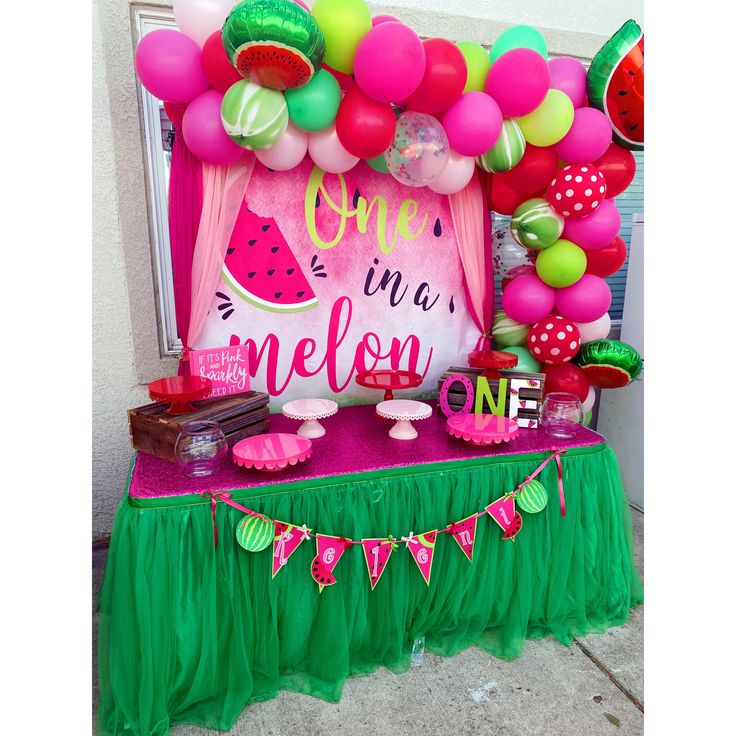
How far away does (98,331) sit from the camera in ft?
7.53

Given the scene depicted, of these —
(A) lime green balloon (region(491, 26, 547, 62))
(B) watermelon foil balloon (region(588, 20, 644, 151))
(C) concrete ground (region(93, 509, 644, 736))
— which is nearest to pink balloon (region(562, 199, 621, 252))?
(B) watermelon foil balloon (region(588, 20, 644, 151))

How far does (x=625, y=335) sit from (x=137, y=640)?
9.54 ft

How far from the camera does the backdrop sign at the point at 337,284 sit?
7.29 ft

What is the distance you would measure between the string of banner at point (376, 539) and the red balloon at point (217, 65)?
1376 millimetres

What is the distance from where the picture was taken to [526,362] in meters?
2.43

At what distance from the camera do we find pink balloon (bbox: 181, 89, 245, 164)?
1.80 meters

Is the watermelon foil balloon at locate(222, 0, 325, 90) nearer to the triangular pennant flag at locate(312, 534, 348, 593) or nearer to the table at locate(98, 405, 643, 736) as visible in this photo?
the table at locate(98, 405, 643, 736)

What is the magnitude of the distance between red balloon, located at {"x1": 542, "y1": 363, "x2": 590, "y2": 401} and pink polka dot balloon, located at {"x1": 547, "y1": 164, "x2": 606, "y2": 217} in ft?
2.23

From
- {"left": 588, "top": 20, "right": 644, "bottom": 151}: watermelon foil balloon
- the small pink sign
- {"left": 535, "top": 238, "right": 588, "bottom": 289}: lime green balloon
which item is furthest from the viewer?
{"left": 535, "top": 238, "right": 588, "bottom": 289}: lime green balloon

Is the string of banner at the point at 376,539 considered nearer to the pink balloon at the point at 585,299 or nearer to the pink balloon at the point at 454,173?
the pink balloon at the point at 585,299

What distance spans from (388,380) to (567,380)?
845mm

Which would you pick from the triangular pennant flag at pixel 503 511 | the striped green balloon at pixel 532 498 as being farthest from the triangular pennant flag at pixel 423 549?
the striped green balloon at pixel 532 498

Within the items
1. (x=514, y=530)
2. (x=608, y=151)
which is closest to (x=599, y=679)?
(x=514, y=530)

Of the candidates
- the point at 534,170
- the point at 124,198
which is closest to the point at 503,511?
the point at 534,170
